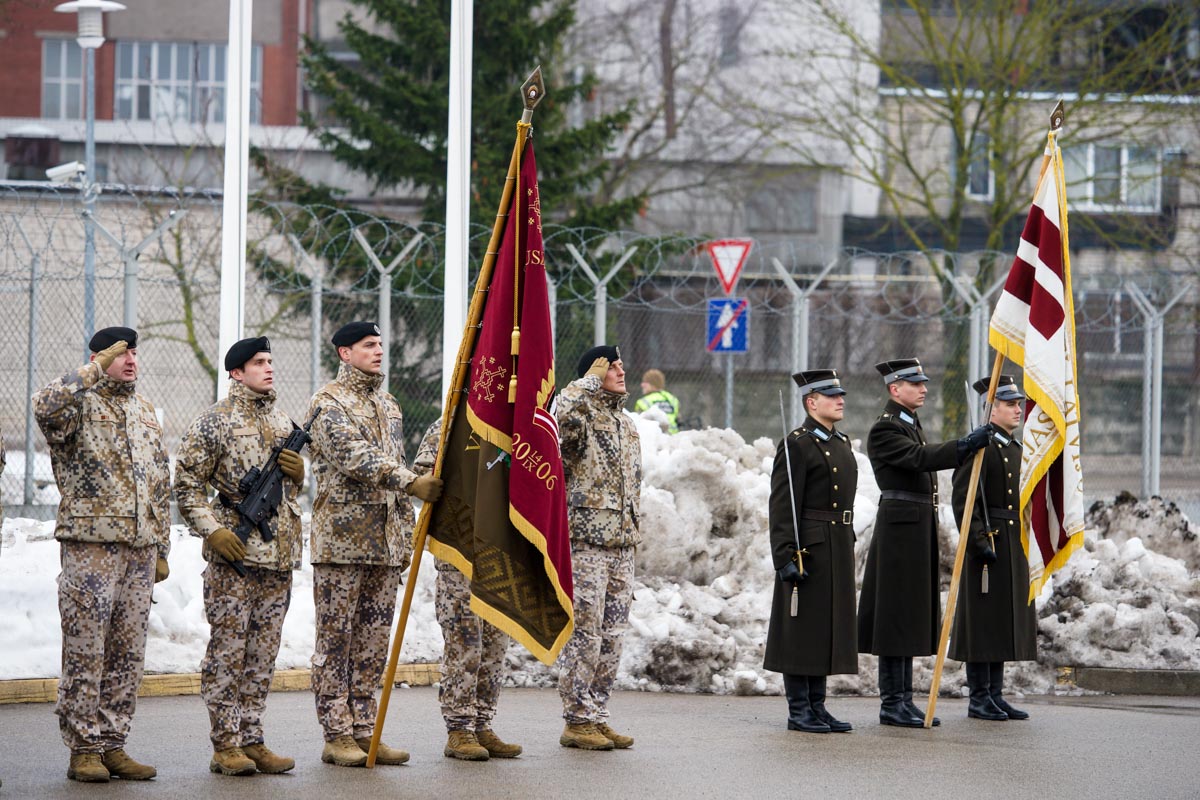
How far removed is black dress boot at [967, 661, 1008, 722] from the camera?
10.6m

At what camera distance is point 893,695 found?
10328mm

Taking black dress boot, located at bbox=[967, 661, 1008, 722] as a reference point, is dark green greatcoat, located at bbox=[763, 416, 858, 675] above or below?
above

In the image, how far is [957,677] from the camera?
12.2m

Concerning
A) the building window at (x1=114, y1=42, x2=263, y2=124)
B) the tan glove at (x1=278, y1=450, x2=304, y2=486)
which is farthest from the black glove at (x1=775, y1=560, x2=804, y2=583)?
the building window at (x1=114, y1=42, x2=263, y2=124)

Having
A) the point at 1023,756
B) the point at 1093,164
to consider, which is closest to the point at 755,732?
the point at 1023,756

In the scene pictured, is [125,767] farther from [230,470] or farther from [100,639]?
[230,470]

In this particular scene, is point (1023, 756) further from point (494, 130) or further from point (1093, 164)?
point (1093, 164)

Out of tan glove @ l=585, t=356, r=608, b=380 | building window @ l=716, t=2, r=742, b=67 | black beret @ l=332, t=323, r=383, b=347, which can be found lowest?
tan glove @ l=585, t=356, r=608, b=380

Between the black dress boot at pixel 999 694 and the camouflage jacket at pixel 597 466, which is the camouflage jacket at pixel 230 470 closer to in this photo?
the camouflage jacket at pixel 597 466

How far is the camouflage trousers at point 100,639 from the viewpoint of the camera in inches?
305

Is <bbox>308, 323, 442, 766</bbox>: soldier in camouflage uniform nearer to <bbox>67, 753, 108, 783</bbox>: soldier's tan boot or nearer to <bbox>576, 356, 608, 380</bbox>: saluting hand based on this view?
<bbox>67, 753, 108, 783</bbox>: soldier's tan boot

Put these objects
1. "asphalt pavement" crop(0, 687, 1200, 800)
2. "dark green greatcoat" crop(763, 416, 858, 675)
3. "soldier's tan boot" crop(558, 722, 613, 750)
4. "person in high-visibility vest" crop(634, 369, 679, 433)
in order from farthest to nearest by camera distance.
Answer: "person in high-visibility vest" crop(634, 369, 679, 433) < "dark green greatcoat" crop(763, 416, 858, 675) < "soldier's tan boot" crop(558, 722, 613, 750) < "asphalt pavement" crop(0, 687, 1200, 800)

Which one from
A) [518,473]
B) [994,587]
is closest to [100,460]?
[518,473]

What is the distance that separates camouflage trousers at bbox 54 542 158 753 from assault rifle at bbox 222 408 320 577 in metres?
0.45
